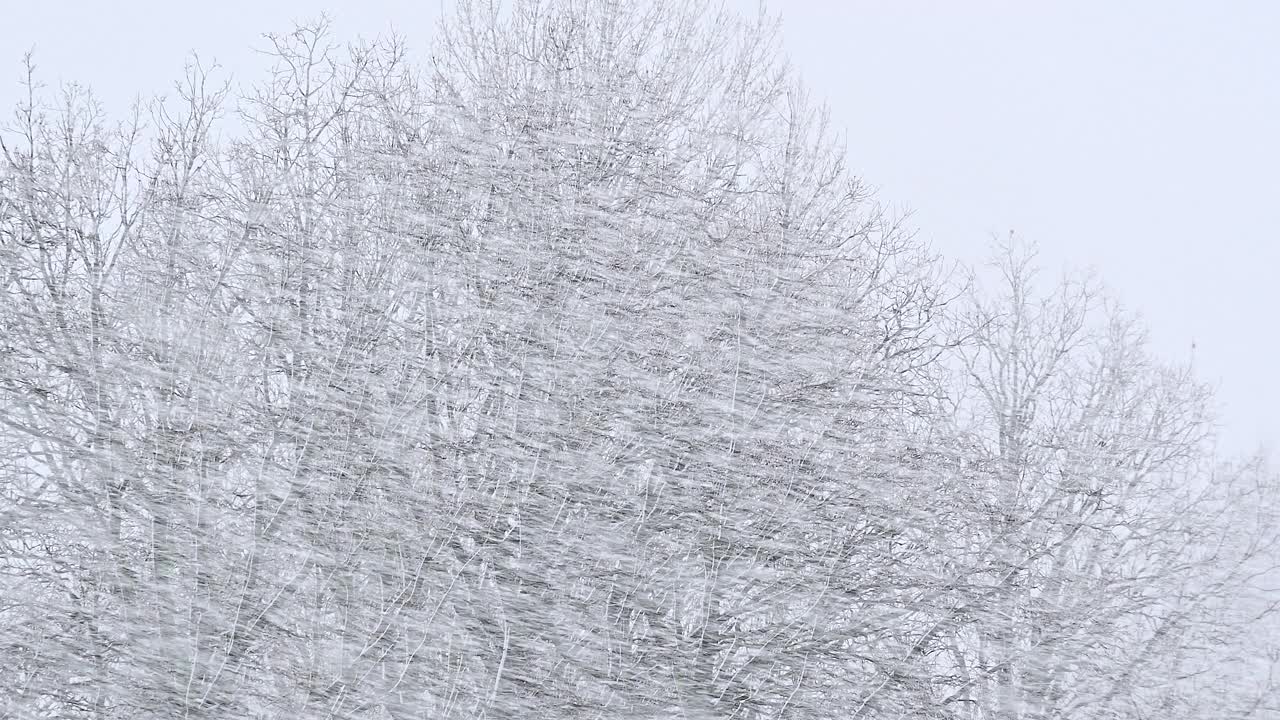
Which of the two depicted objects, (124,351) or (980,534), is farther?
(980,534)

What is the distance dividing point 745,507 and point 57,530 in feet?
13.3

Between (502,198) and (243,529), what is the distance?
2817mm

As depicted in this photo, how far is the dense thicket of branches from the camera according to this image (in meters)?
5.89

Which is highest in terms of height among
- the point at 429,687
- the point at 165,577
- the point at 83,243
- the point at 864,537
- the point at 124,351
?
the point at 83,243

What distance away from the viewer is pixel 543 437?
Result: 6.60 metres

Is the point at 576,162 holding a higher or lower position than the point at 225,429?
higher

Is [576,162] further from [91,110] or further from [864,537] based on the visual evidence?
[91,110]

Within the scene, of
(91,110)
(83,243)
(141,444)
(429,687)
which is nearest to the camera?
(429,687)

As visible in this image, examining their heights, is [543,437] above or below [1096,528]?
above

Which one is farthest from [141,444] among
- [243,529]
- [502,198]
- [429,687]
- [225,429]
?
[502,198]

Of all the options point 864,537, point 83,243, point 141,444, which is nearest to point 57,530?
point 141,444

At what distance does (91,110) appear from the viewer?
26.9 ft

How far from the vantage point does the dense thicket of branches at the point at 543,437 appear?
5887 millimetres

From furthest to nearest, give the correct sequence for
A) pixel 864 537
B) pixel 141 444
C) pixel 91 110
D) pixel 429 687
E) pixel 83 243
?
pixel 91 110 → pixel 83 243 → pixel 864 537 → pixel 141 444 → pixel 429 687
